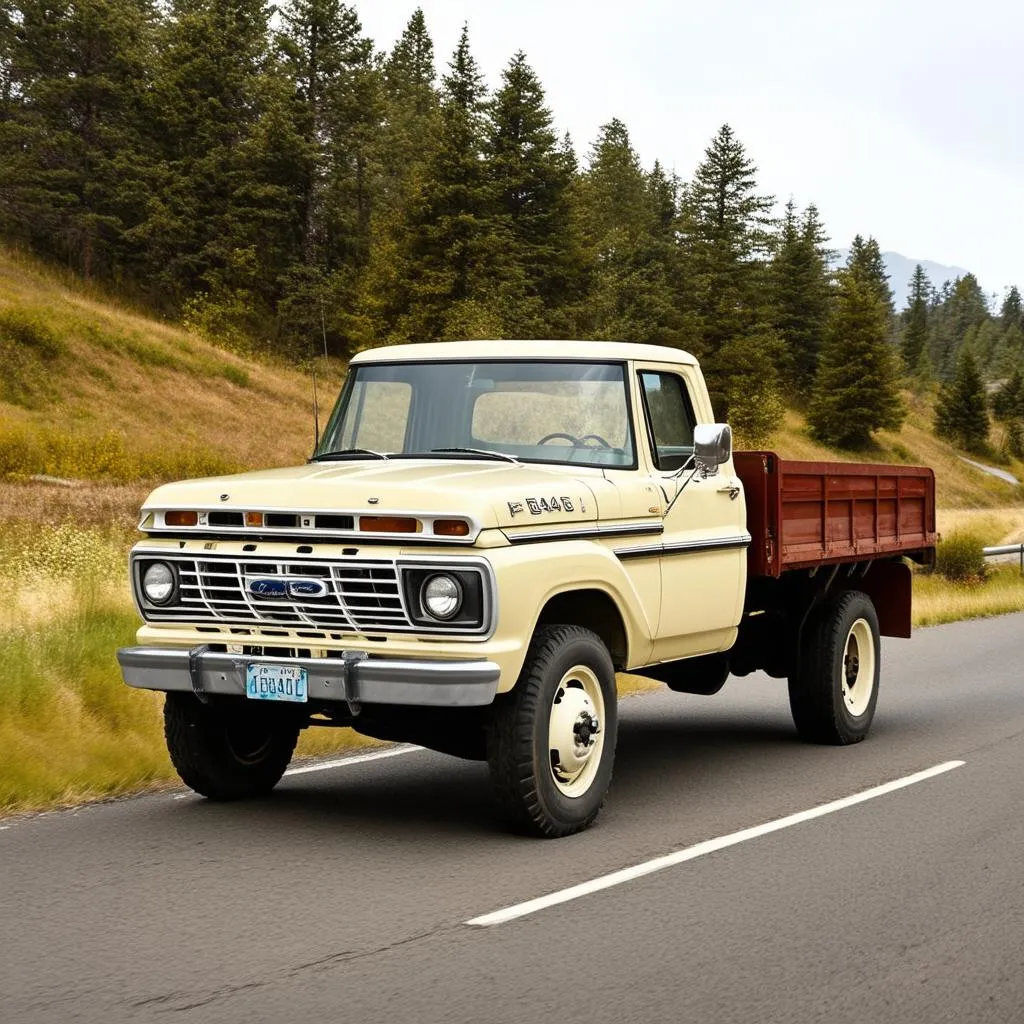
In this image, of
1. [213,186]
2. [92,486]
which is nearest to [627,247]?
[213,186]

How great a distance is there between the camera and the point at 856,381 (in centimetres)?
7444

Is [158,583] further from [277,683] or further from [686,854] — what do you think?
[686,854]

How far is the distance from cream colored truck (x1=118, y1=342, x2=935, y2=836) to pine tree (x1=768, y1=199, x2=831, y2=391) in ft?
259

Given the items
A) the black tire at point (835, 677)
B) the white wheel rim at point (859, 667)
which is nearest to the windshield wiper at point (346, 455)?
the black tire at point (835, 677)

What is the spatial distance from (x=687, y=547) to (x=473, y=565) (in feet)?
5.98

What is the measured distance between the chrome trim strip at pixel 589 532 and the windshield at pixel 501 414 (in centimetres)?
35

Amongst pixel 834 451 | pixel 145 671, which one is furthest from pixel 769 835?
pixel 834 451

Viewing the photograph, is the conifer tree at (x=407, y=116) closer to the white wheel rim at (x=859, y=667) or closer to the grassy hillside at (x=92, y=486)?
the grassy hillside at (x=92, y=486)

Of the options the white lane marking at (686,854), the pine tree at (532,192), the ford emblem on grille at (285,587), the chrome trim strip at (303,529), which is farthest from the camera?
the pine tree at (532,192)

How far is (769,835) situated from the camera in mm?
6742

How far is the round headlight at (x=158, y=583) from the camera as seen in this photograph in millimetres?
6816

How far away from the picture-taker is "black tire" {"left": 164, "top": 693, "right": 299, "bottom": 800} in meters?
7.17

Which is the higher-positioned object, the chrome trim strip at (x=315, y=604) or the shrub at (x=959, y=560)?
the chrome trim strip at (x=315, y=604)

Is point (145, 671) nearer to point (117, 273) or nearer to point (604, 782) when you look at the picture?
point (604, 782)
